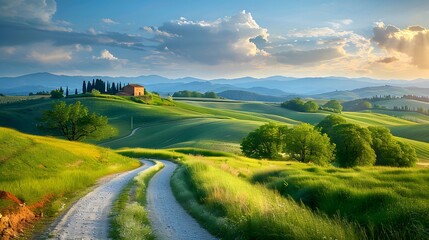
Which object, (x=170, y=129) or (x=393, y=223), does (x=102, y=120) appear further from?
(x=393, y=223)

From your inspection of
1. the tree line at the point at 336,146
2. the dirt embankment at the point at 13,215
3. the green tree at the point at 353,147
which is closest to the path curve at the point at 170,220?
the dirt embankment at the point at 13,215

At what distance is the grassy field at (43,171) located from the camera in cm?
2075

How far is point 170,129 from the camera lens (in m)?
128

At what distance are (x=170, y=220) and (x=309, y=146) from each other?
59.1 m

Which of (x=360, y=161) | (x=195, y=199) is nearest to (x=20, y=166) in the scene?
(x=195, y=199)

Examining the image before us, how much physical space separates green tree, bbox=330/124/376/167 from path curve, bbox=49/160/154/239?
55.6 meters

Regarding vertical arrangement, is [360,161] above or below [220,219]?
below

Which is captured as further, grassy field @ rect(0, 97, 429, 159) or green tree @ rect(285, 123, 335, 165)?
grassy field @ rect(0, 97, 429, 159)

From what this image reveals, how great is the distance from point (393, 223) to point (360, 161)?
58770mm

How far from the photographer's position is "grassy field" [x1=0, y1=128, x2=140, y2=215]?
2075 centimetres

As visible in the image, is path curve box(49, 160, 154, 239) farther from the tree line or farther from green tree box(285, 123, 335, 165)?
the tree line

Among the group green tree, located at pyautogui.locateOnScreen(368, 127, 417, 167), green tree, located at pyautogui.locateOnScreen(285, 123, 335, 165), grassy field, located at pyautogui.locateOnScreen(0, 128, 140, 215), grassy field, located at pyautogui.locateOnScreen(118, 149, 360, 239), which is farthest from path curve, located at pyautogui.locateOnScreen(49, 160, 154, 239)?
green tree, located at pyautogui.locateOnScreen(368, 127, 417, 167)

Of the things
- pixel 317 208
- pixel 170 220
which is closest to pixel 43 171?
pixel 170 220

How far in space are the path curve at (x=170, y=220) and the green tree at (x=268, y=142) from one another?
187 feet
